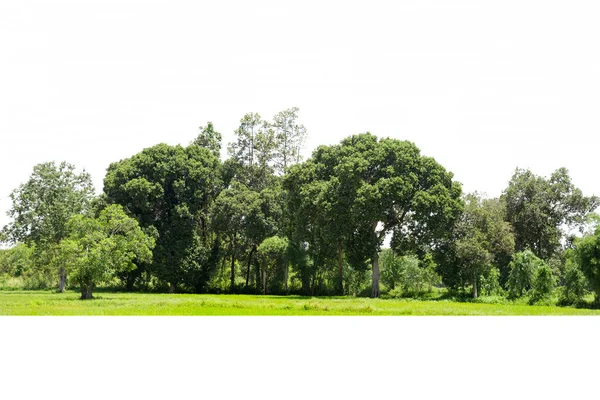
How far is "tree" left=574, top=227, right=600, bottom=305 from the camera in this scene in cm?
3008

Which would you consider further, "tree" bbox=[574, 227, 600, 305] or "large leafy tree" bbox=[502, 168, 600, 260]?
"large leafy tree" bbox=[502, 168, 600, 260]

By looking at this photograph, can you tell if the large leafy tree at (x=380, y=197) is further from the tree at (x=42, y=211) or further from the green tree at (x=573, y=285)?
the tree at (x=42, y=211)

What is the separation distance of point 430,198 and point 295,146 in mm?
24150

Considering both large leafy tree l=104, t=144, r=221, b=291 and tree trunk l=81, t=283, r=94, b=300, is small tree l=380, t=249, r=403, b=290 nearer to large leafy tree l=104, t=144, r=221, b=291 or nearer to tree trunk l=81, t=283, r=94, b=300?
large leafy tree l=104, t=144, r=221, b=291

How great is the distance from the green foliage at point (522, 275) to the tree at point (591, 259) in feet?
21.2

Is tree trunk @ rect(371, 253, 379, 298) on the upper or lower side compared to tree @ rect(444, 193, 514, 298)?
lower

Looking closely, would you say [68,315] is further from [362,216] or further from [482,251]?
[482,251]

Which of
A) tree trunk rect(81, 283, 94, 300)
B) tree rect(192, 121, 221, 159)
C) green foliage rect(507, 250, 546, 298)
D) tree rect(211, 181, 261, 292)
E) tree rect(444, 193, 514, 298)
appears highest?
tree rect(192, 121, 221, 159)

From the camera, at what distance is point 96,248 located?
3219 centimetres

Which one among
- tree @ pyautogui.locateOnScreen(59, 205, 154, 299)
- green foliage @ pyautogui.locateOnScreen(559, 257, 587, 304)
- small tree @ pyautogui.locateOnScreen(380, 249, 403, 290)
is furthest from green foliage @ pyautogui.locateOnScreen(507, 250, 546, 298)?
tree @ pyautogui.locateOnScreen(59, 205, 154, 299)

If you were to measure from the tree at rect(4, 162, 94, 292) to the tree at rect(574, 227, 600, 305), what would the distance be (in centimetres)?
4049

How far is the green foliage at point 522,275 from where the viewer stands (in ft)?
124

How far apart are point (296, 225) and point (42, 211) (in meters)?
23.3

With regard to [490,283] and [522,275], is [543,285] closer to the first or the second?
[522,275]
